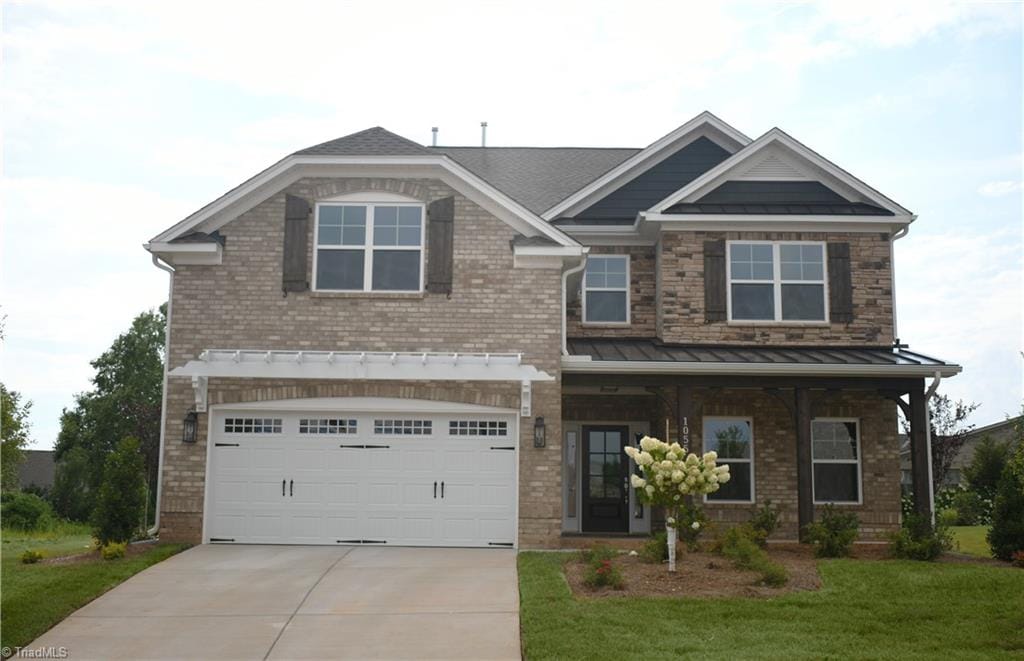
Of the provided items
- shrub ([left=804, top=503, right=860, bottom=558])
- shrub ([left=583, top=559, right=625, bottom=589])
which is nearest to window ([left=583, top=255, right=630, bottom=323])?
shrub ([left=804, top=503, right=860, bottom=558])

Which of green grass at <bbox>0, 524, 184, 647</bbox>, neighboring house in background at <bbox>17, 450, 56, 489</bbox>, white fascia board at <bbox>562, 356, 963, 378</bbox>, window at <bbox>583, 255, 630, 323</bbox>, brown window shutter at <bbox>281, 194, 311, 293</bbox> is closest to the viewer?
green grass at <bbox>0, 524, 184, 647</bbox>

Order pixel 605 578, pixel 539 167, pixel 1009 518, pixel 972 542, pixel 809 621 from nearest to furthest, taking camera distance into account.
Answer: pixel 809 621 < pixel 605 578 < pixel 1009 518 < pixel 972 542 < pixel 539 167

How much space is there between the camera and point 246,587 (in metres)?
11.4

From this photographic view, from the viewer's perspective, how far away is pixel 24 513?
24094 mm

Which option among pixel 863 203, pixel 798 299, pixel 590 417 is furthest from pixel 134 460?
pixel 863 203

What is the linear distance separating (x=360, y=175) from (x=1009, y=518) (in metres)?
11.0

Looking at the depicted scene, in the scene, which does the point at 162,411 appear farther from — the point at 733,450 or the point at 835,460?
the point at 835,460

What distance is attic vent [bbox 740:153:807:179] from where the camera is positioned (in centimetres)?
1817

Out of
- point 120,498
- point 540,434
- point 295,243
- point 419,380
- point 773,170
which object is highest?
point 773,170

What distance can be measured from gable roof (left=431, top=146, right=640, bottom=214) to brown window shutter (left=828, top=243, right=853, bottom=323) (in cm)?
562

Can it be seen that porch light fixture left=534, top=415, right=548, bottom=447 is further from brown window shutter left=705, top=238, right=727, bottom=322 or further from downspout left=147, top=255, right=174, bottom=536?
downspout left=147, top=255, right=174, bottom=536

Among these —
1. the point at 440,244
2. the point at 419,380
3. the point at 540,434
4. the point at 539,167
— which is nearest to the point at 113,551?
the point at 419,380

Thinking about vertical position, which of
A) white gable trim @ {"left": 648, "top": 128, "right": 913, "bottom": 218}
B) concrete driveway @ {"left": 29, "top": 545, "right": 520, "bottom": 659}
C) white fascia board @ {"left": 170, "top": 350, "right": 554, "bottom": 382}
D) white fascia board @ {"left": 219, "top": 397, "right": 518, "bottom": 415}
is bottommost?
concrete driveway @ {"left": 29, "top": 545, "right": 520, "bottom": 659}

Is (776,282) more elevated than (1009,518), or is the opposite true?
(776,282)
